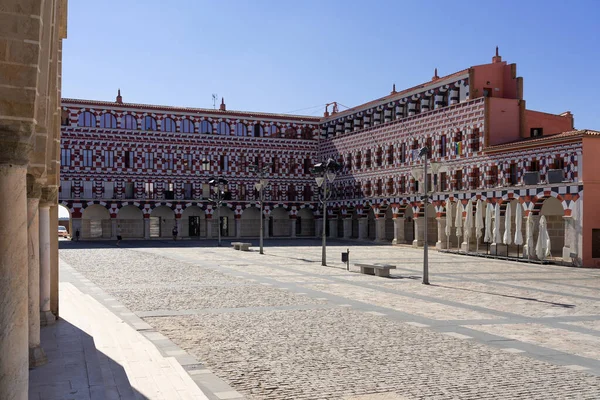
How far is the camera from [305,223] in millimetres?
69312

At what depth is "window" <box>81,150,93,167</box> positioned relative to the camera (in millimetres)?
59531

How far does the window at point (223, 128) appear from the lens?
213 feet

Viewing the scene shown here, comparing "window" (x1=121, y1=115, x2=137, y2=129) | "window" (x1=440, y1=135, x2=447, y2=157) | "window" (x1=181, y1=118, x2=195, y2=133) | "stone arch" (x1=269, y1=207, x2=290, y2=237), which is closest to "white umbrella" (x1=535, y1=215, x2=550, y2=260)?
"window" (x1=440, y1=135, x2=447, y2=157)

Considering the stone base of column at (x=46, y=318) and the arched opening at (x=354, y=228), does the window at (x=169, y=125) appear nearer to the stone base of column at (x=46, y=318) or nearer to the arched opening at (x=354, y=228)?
the arched opening at (x=354, y=228)

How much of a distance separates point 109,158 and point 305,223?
20680 mm

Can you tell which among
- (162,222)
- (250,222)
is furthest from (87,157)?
(250,222)

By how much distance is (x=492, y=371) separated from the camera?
33.7ft

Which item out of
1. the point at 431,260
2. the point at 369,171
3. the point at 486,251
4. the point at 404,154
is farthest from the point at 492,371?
the point at 369,171

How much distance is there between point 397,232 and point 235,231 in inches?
772

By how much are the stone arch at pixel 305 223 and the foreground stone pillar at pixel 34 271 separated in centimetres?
5917

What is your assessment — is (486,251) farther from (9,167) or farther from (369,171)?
(9,167)

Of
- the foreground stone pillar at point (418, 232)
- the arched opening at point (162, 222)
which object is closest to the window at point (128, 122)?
the arched opening at point (162, 222)

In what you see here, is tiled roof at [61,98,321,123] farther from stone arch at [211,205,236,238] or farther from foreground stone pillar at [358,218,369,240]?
foreground stone pillar at [358,218,369,240]

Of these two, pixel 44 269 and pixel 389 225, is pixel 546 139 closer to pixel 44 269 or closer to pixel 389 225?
pixel 389 225
